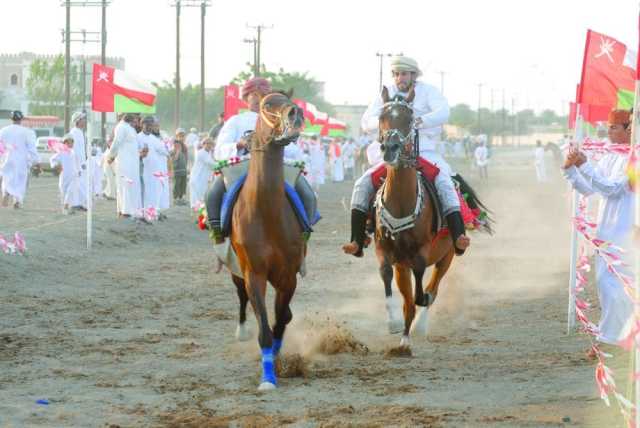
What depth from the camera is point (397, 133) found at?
391 inches

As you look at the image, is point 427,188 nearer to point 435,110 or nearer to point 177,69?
point 435,110

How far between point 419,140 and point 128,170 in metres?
13.6

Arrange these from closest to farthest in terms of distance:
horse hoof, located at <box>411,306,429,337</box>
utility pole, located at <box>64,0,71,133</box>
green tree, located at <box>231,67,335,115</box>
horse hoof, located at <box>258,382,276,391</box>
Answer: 1. horse hoof, located at <box>258,382,276,391</box>
2. horse hoof, located at <box>411,306,429,337</box>
3. utility pole, located at <box>64,0,71,133</box>
4. green tree, located at <box>231,67,335,115</box>

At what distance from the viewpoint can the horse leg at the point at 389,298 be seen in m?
10.8

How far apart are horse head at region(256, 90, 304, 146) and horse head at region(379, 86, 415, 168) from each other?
1.06m

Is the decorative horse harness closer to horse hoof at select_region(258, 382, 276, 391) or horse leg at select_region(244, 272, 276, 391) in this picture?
horse leg at select_region(244, 272, 276, 391)

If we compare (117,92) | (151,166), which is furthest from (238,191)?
(151,166)

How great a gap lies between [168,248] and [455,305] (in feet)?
30.0

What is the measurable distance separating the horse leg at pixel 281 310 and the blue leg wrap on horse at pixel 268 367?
0.56m

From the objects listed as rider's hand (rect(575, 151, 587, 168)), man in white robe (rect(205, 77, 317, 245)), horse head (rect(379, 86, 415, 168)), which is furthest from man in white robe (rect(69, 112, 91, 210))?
rider's hand (rect(575, 151, 587, 168))

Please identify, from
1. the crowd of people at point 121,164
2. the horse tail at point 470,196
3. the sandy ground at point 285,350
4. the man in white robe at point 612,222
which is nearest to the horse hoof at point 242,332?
the sandy ground at point 285,350

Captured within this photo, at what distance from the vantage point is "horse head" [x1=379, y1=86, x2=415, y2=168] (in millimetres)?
9859

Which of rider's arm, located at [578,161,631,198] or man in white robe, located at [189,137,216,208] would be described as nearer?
rider's arm, located at [578,161,631,198]

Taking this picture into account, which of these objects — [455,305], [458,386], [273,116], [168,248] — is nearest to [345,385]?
[458,386]
